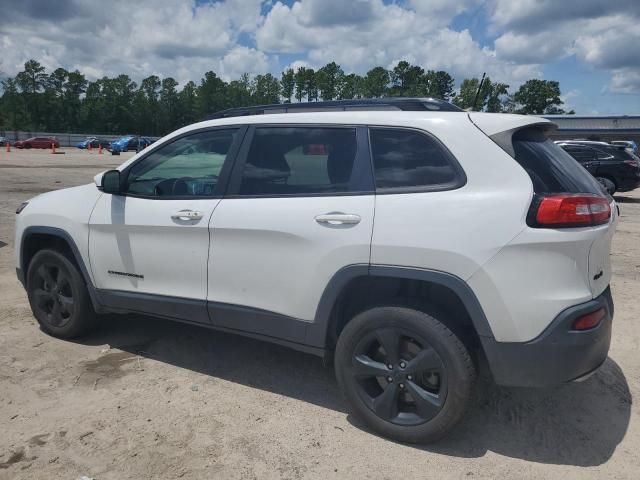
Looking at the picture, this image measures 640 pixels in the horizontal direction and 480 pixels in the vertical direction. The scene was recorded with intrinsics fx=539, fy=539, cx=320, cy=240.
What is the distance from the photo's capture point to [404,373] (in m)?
2.97

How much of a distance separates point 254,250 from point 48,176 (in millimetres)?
18991

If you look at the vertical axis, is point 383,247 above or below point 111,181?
below

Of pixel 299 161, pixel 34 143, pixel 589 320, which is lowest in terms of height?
pixel 34 143

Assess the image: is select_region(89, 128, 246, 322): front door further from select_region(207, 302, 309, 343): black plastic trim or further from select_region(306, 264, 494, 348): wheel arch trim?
select_region(306, 264, 494, 348): wheel arch trim

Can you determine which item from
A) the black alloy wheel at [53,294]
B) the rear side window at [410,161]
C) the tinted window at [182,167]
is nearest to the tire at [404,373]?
the rear side window at [410,161]

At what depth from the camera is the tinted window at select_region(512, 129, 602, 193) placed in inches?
109

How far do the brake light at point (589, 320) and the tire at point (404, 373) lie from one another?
1.83ft

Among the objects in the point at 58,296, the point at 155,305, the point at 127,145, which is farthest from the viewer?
the point at 127,145

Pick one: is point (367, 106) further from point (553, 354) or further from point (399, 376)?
point (553, 354)

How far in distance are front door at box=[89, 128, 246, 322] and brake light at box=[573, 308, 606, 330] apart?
7.31 ft

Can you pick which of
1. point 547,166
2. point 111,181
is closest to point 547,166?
point 547,166

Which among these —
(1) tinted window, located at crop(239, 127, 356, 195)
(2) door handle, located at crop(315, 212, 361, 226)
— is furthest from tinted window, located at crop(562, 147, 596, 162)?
(2) door handle, located at crop(315, 212, 361, 226)

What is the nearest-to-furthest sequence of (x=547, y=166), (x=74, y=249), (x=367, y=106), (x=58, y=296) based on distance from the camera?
(x=547, y=166), (x=367, y=106), (x=74, y=249), (x=58, y=296)

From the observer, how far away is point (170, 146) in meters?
3.96
